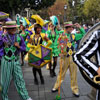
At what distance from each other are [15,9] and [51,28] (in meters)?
20.6

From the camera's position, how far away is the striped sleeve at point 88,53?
5.53 ft

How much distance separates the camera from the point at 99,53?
5.61ft

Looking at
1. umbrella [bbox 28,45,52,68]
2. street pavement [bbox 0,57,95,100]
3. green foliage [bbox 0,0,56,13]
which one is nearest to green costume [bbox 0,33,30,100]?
street pavement [bbox 0,57,95,100]

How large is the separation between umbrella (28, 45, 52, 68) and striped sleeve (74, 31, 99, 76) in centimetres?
273

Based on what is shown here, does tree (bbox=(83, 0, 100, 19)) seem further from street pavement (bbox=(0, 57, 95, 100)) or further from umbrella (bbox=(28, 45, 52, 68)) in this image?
umbrella (bbox=(28, 45, 52, 68))

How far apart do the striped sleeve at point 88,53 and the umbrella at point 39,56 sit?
2.73 meters

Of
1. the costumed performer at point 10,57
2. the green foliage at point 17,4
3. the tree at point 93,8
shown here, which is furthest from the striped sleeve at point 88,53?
the tree at point 93,8

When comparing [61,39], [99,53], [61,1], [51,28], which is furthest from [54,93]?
[61,1]

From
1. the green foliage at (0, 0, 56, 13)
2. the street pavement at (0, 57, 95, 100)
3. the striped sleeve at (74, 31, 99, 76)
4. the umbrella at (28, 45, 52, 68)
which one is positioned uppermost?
the green foliage at (0, 0, 56, 13)

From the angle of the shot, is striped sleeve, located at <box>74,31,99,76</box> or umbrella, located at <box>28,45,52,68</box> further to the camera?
umbrella, located at <box>28,45,52,68</box>

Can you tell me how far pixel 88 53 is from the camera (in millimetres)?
1717

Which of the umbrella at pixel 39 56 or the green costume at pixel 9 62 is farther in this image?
the umbrella at pixel 39 56

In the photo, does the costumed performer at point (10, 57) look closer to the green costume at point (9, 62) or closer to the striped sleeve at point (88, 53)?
the green costume at point (9, 62)

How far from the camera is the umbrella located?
14.6 ft
